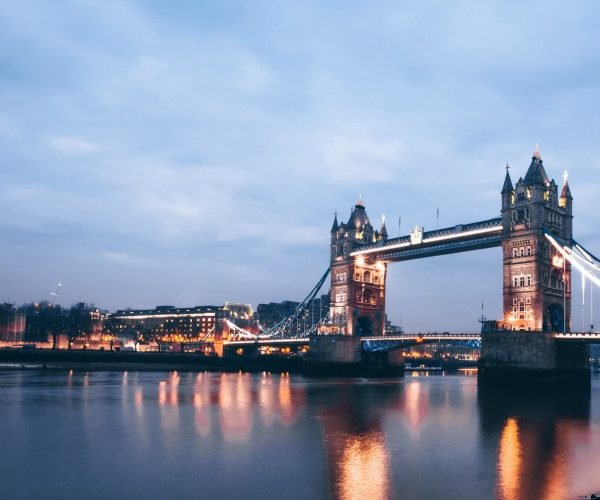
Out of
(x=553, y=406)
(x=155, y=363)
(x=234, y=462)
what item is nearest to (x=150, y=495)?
(x=234, y=462)

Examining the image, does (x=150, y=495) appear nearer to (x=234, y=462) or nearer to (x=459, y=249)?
(x=234, y=462)

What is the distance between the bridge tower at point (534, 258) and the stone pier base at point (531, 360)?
2878 millimetres

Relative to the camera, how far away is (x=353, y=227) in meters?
93.8

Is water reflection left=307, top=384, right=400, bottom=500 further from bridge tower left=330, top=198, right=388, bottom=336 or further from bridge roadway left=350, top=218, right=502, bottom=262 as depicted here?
bridge tower left=330, top=198, right=388, bottom=336

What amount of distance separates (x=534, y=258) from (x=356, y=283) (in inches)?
1229

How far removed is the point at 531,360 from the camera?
194ft

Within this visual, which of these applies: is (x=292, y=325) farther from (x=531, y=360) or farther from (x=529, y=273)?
(x=531, y=360)

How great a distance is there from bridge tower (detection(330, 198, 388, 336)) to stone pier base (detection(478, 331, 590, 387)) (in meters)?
29.0

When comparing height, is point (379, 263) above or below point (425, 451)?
above

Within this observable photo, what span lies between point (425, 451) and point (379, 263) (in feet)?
221

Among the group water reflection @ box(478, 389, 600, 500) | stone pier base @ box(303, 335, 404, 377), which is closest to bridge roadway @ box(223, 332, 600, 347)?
stone pier base @ box(303, 335, 404, 377)

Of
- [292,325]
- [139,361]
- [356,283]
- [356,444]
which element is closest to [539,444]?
[356,444]

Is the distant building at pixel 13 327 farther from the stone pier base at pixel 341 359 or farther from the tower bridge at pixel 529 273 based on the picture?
the tower bridge at pixel 529 273

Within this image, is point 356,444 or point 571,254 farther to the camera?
point 571,254
